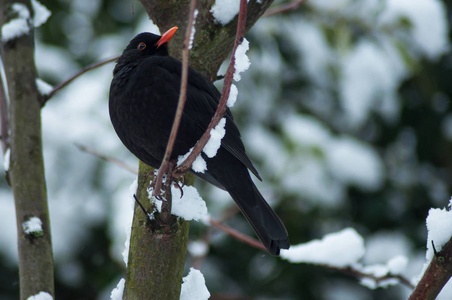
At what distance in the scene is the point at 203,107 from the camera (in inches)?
81.0

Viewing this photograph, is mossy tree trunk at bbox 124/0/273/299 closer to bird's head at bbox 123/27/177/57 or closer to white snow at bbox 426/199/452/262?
bird's head at bbox 123/27/177/57

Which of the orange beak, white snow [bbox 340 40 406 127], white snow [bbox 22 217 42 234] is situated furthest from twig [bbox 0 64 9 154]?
white snow [bbox 340 40 406 127]

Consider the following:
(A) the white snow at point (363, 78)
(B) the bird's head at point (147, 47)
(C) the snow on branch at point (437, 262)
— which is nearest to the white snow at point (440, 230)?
(C) the snow on branch at point (437, 262)

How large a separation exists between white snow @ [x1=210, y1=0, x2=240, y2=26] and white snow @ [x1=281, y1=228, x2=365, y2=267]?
3.18 ft

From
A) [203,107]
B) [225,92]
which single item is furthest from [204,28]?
[225,92]

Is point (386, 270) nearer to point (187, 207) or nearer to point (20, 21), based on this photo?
point (187, 207)

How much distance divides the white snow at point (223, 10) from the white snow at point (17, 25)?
30.2 inches

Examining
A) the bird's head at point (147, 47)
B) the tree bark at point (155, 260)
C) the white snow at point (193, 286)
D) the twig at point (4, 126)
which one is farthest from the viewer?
the bird's head at point (147, 47)

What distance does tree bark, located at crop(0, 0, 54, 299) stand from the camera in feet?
5.79

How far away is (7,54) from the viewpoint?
204 centimetres

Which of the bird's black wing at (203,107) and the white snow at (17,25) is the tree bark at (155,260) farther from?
the white snow at (17,25)

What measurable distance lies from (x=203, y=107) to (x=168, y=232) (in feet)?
1.95

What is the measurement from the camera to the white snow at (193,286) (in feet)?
5.74

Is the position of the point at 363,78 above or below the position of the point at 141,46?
above
